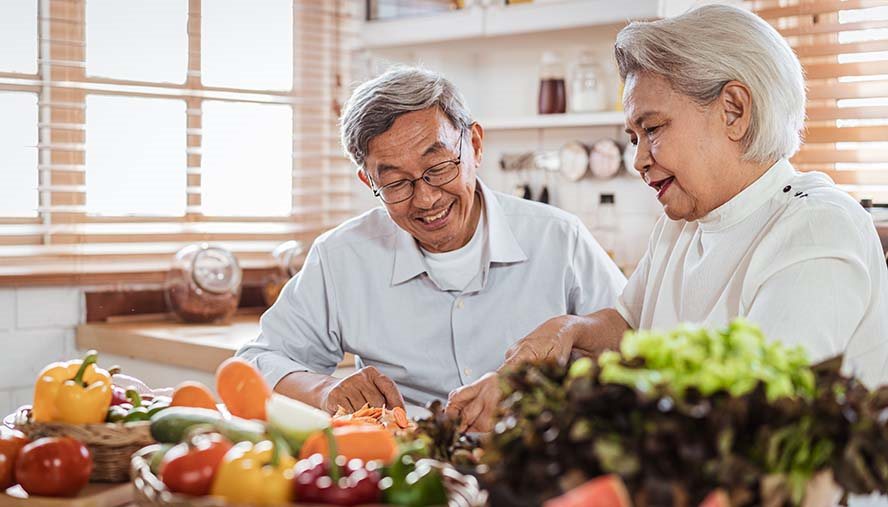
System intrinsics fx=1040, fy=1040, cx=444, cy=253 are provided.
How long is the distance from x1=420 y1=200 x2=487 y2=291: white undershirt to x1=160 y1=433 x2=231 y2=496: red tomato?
1302 mm

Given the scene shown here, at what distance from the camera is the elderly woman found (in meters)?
1.64

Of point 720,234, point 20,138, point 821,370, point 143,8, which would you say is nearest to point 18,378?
point 20,138

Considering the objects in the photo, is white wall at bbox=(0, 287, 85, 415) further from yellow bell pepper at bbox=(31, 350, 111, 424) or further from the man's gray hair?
yellow bell pepper at bbox=(31, 350, 111, 424)

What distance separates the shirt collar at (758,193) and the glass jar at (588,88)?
201 cm

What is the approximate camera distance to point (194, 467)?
3.85 ft

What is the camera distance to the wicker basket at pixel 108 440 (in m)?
1.61

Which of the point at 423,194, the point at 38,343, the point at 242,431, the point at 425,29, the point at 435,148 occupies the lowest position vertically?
the point at 38,343

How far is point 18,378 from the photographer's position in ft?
11.8

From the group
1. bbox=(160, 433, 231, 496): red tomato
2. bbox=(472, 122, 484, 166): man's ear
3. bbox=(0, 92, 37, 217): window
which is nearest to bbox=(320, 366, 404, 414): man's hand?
bbox=(472, 122, 484, 166): man's ear

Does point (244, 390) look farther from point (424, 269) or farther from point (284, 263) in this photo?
point (284, 263)

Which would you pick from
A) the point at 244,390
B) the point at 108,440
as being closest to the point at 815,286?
the point at 244,390

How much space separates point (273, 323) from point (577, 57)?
194cm

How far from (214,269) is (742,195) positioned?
7.88 ft

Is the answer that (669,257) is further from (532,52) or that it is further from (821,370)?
(532,52)
